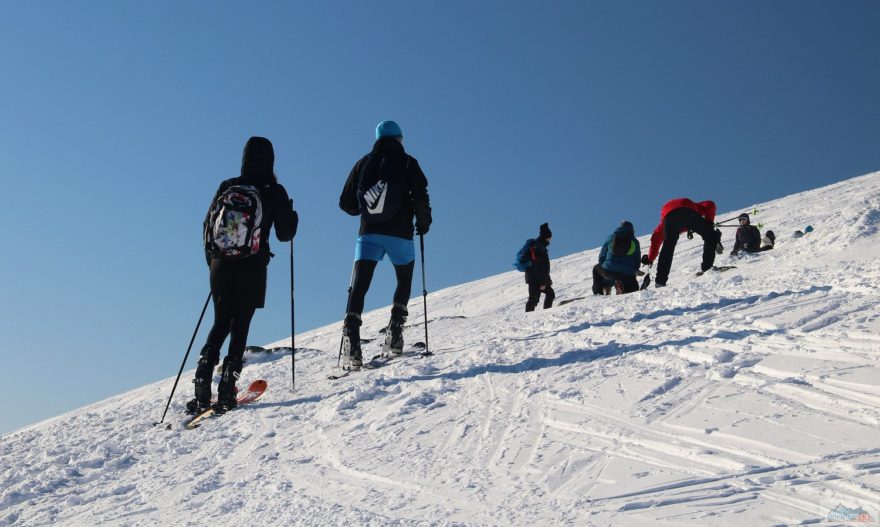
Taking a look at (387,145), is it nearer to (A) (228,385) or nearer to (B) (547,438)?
(A) (228,385)

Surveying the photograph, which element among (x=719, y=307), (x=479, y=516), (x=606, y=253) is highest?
(x=606, y=253)

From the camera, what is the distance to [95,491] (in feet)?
13.5

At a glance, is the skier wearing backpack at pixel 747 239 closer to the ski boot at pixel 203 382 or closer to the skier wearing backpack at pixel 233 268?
the skier wearing backpack at pixel 233 268

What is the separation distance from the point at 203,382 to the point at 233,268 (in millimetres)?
1032

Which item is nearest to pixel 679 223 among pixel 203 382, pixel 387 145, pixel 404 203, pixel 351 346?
pixel 404 203

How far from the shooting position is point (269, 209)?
598 cm

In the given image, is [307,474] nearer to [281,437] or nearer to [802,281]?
[281,437]

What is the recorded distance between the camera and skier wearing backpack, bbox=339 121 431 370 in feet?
21.3

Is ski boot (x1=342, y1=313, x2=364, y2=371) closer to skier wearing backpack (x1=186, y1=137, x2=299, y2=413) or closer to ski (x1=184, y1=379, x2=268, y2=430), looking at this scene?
ski (x1=184, y1=379, x2=268, y2=430)

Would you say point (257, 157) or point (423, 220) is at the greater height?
point (257, 157)

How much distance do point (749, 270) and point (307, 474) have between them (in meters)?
7.95

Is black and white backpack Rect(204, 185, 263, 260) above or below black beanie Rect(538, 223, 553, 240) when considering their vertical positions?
below

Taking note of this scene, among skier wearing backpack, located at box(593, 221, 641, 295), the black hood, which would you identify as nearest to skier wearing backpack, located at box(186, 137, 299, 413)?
the black hood

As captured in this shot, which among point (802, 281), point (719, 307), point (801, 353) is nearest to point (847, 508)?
point (801, 353)
